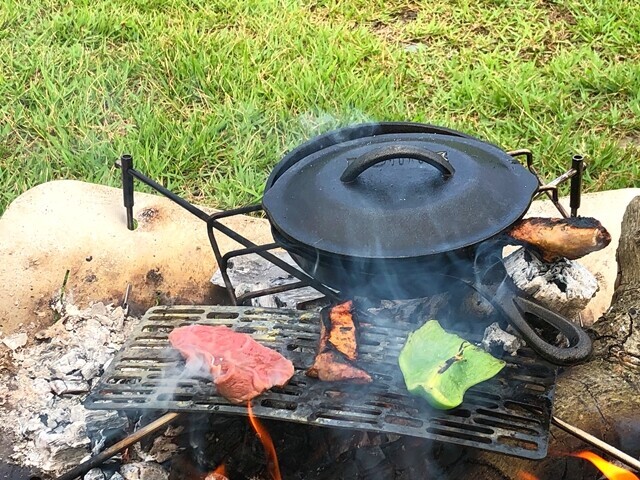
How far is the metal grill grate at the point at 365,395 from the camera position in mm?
1366

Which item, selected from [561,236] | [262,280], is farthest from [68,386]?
[561,236]

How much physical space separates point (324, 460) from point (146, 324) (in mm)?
514

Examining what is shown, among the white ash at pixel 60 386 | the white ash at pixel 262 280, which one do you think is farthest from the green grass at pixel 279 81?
the white ash at pixel 60 386

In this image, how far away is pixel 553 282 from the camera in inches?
64.1

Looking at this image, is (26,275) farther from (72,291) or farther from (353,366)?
(353,366)

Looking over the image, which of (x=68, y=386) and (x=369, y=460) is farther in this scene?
(x=68, y=386)

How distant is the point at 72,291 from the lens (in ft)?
7.38

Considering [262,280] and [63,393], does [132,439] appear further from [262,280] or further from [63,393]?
[262,280]

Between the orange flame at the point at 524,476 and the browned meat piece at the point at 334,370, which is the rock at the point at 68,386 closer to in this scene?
→ the browned meat piece at the point at 334,370

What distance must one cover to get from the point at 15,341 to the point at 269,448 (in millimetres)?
937

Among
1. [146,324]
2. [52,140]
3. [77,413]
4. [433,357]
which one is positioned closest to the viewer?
[433,357]

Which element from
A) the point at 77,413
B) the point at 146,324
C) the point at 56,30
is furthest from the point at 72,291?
the point at 56,30

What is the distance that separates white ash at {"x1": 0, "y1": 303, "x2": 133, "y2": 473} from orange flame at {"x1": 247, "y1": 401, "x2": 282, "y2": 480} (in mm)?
435

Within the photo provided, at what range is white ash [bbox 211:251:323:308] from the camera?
7.10ft
